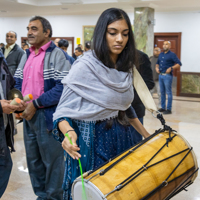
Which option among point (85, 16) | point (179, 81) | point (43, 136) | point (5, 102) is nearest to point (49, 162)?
point (43, 136)

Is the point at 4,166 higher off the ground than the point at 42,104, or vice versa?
the point at 42,104

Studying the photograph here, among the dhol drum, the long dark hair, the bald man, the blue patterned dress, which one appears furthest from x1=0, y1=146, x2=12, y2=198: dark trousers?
the bald man

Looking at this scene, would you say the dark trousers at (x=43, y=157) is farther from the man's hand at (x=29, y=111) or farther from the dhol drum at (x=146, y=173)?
the dhol drum at (x=146, y=173)

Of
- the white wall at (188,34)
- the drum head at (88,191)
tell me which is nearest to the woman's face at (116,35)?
the drum head at (88,191)

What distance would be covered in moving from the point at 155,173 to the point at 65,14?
11603 mm

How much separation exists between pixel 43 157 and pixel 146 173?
1.28m

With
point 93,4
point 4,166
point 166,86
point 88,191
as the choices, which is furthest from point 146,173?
point 93,4

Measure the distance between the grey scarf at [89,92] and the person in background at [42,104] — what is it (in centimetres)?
84

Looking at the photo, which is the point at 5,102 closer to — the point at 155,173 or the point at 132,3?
the point at 155,173

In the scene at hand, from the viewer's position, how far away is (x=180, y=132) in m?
5.44

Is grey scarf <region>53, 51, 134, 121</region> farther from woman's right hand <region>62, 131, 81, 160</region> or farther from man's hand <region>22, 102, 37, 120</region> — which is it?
man's hand <region>22, 102, 37, 120</region>

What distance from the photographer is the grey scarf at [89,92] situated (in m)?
1.65

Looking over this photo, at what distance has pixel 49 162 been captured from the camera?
2604mm

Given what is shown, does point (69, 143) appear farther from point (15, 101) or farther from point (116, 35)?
point (15, 101)
